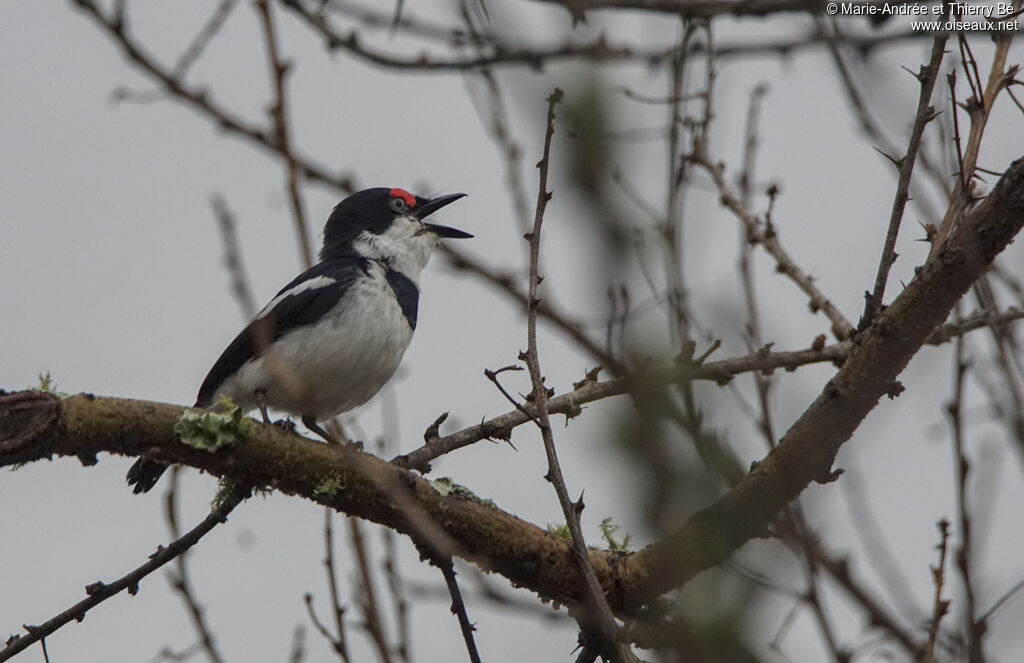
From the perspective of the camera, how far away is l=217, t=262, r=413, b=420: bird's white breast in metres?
5.57

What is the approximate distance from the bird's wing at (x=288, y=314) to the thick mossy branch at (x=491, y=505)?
6.33 ft

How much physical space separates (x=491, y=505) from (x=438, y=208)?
11.7 ft

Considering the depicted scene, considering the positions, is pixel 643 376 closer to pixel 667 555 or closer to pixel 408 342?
pixel 667 555

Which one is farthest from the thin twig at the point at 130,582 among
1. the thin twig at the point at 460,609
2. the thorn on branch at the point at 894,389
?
the thorn on branch at the point at 894,389

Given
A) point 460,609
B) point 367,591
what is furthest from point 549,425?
point 367,591

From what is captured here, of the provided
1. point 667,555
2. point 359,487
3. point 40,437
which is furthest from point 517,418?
point 667,555

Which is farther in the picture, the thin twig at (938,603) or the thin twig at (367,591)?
the thin twig at (367,591)

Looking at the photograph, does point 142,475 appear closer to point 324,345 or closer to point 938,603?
point 324,345

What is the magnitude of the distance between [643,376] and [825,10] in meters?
1.26

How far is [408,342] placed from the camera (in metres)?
5.93

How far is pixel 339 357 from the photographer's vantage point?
5570 mm

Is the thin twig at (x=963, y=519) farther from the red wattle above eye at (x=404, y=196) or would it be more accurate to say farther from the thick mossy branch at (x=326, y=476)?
the red wattle above eye at (x=404, y=196)

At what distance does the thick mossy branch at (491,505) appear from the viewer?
10.2ft

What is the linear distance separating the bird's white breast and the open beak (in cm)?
115
